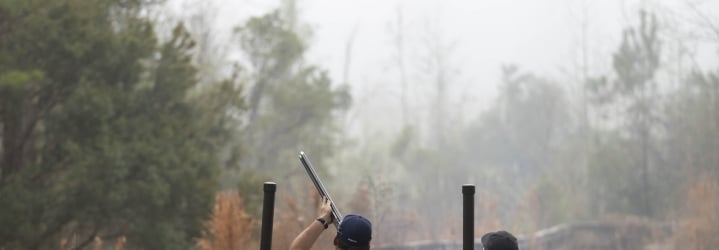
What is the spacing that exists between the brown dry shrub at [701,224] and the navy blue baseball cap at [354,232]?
636 inches

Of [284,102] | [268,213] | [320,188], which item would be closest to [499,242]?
[320,188]

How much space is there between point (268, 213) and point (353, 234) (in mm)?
491

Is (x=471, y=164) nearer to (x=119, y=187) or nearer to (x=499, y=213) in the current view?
(x=499, y=213)

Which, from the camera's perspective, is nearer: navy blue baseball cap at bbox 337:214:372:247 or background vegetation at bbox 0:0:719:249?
navy blue baseball cap at bbox 337:214:372:247

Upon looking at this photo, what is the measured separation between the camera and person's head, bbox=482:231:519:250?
2.95 meters

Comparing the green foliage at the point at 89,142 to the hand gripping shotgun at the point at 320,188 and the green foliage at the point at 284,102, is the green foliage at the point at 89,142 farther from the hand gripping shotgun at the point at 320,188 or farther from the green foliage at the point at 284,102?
the green foliage at the point at 284,102

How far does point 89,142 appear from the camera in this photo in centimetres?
1381

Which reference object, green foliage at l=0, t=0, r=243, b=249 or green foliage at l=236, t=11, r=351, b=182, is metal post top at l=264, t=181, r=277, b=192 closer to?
green foliage at l=0, t=0, r=243, b=249

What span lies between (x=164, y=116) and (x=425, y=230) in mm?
16566

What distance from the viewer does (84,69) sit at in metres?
14.6

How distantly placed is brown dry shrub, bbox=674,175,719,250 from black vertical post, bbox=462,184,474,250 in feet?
50.9

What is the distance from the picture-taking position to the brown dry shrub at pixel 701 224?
17.7 metres

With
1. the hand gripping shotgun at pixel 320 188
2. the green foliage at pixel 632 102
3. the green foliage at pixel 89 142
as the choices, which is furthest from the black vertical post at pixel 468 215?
the green foliage at pixel 632 102

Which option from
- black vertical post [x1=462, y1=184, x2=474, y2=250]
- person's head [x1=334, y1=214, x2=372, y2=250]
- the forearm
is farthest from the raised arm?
black vertical post [x1=462, y1=184, x2=474, y2=250]
